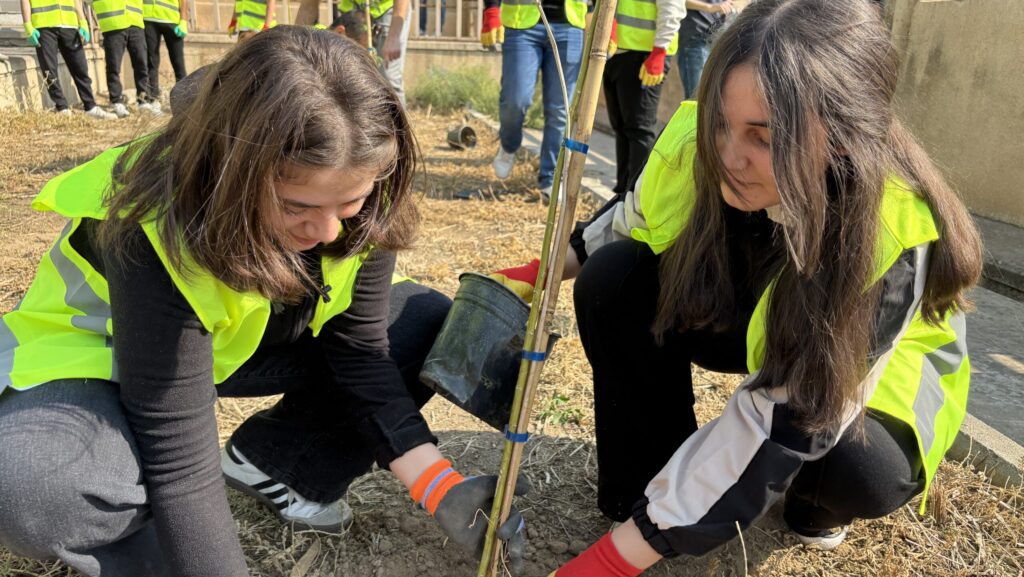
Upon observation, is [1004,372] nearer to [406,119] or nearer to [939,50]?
[406,119]

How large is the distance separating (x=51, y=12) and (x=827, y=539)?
7093 mm

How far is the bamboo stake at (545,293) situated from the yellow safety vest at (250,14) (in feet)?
18.5

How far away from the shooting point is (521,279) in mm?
1697

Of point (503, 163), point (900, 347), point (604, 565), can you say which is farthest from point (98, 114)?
point (900, 347)

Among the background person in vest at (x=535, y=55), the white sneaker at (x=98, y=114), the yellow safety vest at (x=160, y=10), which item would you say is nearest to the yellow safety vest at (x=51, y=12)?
the yellow safety vest at (x=160, y=10)

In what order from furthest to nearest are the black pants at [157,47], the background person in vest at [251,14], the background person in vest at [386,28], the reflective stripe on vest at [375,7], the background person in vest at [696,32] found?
the black pants at [157,47]
the background person in vest at [251,14]
the reflective stripe on vest at [375,7]
the background person in vest at [386,28]
the background person in vest at [696,32]

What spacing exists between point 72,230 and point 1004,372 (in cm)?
244

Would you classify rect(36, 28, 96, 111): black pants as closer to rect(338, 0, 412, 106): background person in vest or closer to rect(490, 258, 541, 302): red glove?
rect(338, 0, 412, 106): background person in vest

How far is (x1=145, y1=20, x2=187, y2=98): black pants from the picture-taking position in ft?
23.6

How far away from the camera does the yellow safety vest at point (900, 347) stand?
4.64 feet

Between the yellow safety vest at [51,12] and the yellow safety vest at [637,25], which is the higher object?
the yellow safety vest at [637,25]

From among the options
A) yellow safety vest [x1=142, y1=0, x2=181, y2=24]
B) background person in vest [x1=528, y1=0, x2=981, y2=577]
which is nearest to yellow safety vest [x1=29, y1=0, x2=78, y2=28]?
yellow safety vest [x1=142, y1=0, x2=181, y2=24]

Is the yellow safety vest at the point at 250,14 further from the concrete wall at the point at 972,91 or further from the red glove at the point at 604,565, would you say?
the red glove at the point at 604,565

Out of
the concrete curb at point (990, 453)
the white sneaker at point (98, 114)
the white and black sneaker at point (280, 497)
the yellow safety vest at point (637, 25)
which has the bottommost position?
the white sneaker at point (98, 114)
